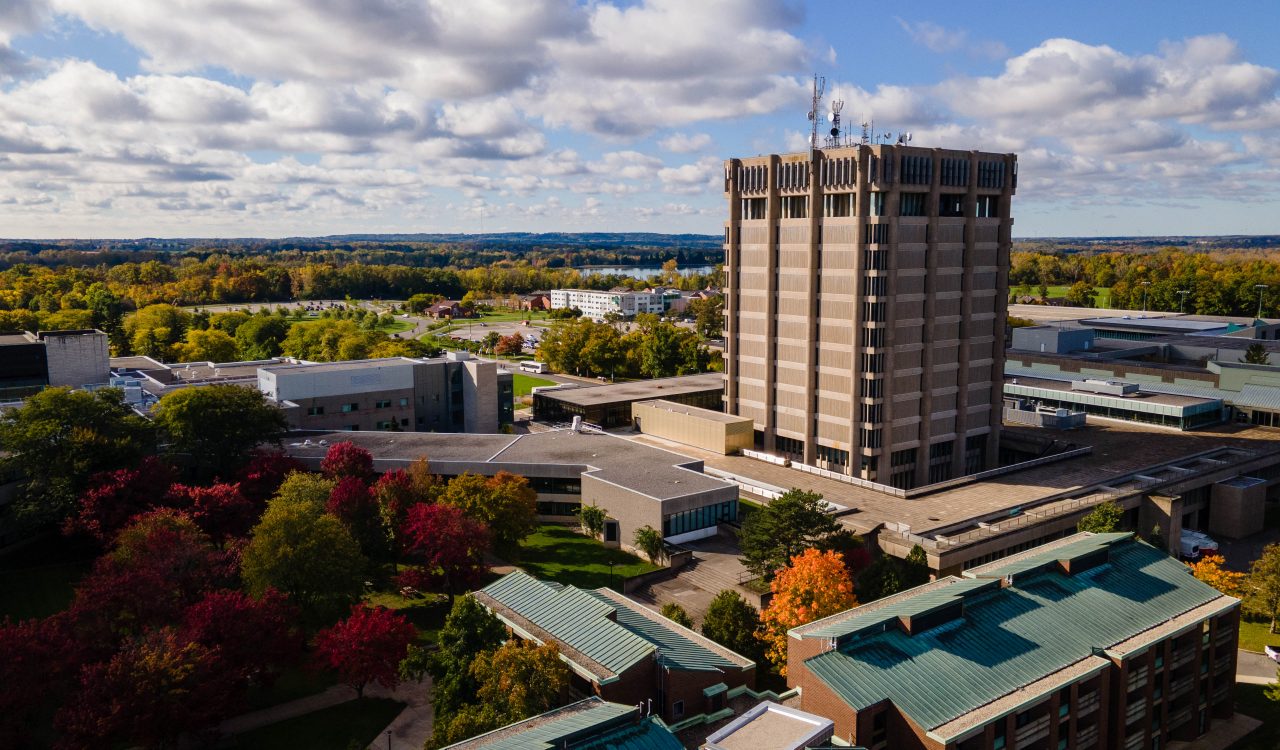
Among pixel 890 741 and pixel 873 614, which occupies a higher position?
pixel 873 614

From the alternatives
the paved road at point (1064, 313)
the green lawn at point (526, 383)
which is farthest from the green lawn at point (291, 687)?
the paved road at point (1064, 313)

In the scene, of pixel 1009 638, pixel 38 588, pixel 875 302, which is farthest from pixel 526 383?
pixel 1009 638

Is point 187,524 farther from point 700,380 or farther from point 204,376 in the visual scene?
point 700,380

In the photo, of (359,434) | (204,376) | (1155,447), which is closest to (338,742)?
(359,434)

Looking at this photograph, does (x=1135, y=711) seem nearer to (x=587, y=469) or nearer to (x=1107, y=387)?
(x=587, y=469)

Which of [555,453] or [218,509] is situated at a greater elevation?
[218,509]

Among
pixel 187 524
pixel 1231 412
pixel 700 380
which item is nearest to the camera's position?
pixel 187 524

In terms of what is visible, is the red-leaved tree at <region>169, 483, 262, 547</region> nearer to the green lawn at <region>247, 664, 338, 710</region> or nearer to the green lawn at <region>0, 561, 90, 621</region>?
the green lawn at <region>0, 561, 90, 621</region>

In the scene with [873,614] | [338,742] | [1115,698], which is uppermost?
[873,614]
